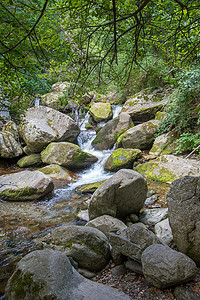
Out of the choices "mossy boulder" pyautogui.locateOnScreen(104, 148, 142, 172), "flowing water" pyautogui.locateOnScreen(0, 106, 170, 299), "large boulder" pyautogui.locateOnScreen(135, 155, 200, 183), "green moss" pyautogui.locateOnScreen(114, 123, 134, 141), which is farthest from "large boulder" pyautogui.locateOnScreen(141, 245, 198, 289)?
"green moss" pyautogui.locateOnScreen(114, 123, 134, 141)

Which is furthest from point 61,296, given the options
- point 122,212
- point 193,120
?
point 193,120

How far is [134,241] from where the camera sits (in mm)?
2697

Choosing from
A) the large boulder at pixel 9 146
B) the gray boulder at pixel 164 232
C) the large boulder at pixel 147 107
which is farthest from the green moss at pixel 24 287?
the large boulder at pixel 147 107

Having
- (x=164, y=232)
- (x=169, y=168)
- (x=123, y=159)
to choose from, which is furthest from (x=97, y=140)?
(x=164, y=232)

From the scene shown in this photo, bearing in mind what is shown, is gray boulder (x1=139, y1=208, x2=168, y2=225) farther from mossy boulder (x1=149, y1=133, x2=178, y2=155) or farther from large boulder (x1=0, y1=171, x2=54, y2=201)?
mossy boulder (x1=149, y1=133, x2=178, y2=155)

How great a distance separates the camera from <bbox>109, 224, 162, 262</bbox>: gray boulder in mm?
2605

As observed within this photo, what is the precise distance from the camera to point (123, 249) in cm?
276

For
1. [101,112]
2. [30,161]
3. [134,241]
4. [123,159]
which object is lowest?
[30,161]

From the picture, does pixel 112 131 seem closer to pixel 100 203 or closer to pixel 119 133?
pixel 119 133

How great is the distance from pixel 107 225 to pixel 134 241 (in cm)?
106

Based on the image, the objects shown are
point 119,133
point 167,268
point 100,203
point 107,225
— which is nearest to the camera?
point 167,268

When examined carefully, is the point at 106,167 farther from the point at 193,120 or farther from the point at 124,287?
the point at 124,287

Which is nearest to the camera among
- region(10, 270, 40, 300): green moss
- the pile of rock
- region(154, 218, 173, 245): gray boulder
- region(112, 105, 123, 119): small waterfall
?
region(10, 270, 40, 300): green moss

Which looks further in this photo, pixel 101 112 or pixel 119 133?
pixel 101 112
